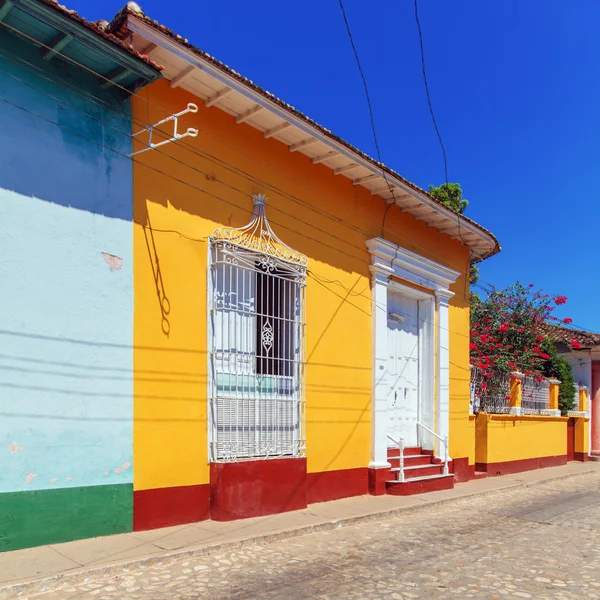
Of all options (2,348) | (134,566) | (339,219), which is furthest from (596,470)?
(2,348)

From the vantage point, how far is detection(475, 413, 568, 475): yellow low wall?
1213 centimetres

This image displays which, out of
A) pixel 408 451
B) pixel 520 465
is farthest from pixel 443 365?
pixel 520 465

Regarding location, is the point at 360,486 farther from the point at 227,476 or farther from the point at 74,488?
the point at 74,488

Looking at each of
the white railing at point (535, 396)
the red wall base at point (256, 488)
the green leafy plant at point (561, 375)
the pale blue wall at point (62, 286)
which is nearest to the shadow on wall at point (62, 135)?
the pale blue wall at point (62, 286)

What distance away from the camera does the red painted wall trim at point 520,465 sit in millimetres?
12141

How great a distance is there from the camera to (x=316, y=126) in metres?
7.74

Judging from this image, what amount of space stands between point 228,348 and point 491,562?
3380 mm

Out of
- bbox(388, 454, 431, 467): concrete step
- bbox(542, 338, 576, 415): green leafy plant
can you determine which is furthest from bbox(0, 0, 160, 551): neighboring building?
bbox(542, 338, 576, 415): green leafy plant

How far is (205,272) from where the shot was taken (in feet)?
22.9

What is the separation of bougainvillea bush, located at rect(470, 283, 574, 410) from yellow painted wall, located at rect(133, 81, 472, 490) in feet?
16.1

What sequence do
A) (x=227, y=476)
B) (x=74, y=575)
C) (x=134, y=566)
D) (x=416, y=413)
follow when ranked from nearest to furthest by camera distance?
(x=74, y=575) → (x=134, y=566) → (x=227, y=476) → (x=416, y=413)

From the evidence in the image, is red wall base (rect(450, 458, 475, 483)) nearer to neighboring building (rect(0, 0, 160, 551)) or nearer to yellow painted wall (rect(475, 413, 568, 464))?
yellow painted wall (rect(475, 413, 568, 464))

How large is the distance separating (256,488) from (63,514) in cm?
219

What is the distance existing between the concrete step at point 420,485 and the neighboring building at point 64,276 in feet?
14.3
